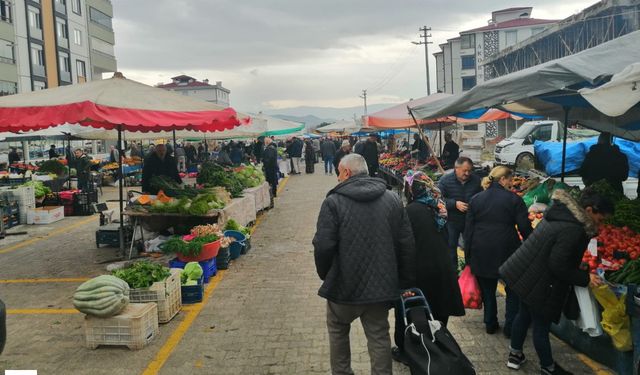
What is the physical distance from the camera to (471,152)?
23.6m

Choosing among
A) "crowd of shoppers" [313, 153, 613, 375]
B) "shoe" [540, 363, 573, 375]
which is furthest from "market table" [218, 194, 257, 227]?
"shoe" [540, 363, 573, 375]

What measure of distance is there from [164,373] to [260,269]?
3646 millimetres

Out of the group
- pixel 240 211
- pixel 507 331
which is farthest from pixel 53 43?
pixel 507 331

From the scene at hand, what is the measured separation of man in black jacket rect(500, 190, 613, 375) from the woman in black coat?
703 millimetres

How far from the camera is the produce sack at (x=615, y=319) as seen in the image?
412cm

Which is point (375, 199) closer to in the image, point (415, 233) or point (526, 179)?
point (415, 233)

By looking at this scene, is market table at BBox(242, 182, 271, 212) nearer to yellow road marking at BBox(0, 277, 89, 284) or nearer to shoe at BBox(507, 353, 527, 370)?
yellow road marking at BBox(0, 277, 89, 284)

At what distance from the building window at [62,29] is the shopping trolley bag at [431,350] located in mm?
44835

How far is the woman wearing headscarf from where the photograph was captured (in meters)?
4.25

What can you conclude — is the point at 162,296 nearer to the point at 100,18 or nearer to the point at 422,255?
the point at 422,255

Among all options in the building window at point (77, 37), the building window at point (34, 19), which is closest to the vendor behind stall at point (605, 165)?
the building window at point (34, 19)

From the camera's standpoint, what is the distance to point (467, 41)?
63.1m

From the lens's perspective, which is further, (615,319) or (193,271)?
(193,271)

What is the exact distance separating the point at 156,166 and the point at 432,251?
7.76 meters
